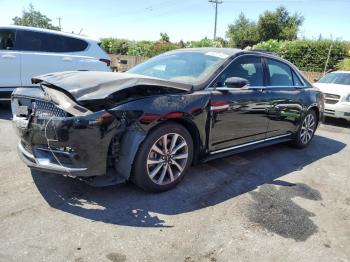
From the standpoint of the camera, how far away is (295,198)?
164 inches

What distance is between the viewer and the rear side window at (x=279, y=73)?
535cm

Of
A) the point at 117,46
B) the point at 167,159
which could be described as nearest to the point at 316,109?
the point at 167,159

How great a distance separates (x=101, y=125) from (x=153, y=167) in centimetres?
82

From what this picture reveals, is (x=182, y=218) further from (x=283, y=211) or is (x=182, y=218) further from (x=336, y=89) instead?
(x=336, y=89)

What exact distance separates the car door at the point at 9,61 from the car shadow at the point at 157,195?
13.5 ft

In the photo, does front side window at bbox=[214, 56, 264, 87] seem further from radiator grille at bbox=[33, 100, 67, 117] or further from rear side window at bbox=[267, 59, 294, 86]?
radiator grille at bbox=[33, 100, 67, 117]

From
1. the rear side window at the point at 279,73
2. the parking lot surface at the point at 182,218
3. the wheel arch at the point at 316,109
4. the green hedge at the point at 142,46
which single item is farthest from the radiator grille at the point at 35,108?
the green hedge at the point at 142,46

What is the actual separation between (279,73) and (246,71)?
102 cm

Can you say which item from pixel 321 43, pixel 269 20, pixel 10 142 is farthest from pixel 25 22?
pixel 10 142

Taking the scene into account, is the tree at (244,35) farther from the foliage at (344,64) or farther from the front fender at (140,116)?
the front fender at (140,116)

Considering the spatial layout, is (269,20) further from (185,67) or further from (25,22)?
(25,22)

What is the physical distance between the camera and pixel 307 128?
6434mm

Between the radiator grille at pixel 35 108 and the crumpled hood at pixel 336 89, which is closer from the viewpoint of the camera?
the radiator grille at pixel 35 108

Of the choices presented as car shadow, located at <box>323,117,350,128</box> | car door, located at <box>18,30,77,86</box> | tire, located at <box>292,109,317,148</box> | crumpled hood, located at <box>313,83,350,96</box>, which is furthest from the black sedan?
car shadow, located at <box>323,117,350,128</box>
